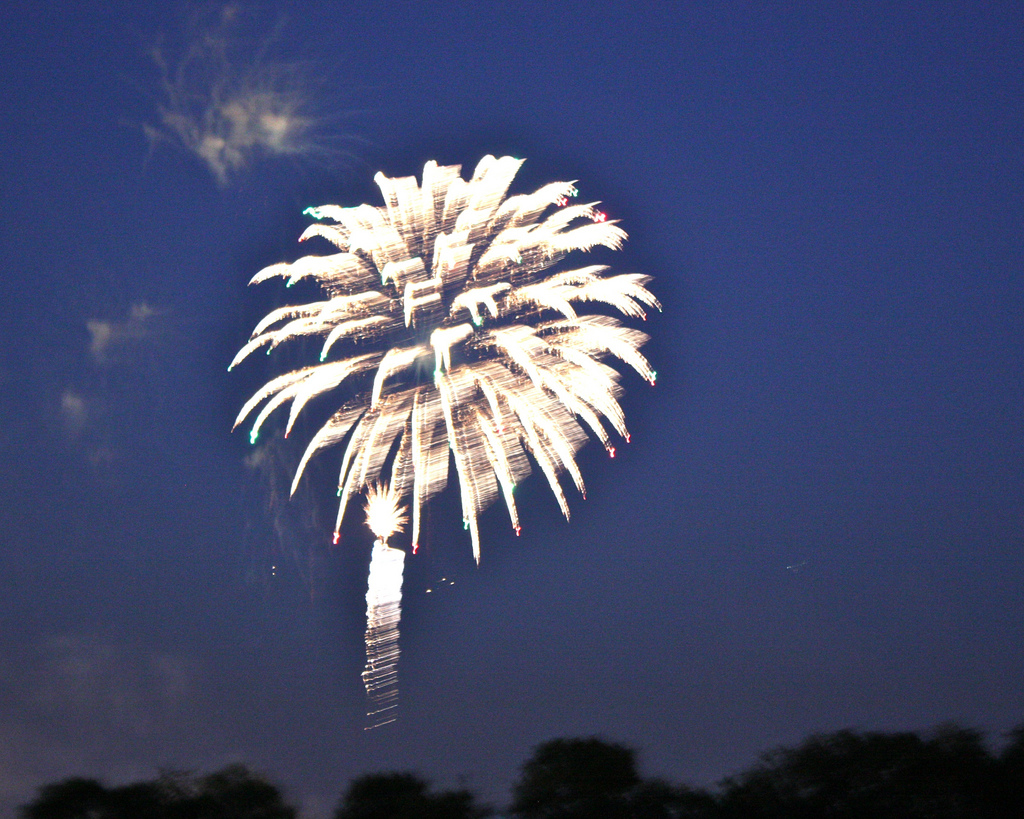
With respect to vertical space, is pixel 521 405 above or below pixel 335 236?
below

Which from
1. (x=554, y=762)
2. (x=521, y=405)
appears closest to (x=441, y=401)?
(x=521, y=405)

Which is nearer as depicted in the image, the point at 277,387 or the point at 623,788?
the point at 623,788

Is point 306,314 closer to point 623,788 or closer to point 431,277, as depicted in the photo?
point 431,277

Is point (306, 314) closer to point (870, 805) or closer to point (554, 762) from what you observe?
point (554, 762)

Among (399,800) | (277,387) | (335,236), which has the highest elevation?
(335,236)

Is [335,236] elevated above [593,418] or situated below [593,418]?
above

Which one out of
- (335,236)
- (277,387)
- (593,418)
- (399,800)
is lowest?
(399,800)

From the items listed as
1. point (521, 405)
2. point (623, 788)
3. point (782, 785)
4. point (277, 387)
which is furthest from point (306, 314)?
point (782, 785)

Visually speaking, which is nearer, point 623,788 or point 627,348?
point 623,788
